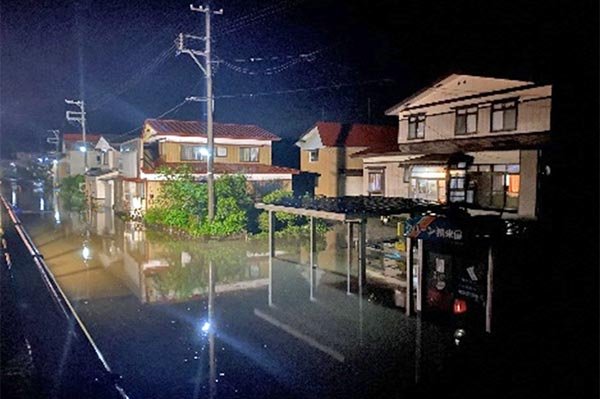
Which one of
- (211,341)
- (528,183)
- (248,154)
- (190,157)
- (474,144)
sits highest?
(474,144)

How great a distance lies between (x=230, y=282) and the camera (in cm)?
1503

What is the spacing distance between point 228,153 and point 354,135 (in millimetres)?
9604

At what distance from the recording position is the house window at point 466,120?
23203mm

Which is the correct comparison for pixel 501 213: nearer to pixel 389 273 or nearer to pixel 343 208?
pixel 389 273

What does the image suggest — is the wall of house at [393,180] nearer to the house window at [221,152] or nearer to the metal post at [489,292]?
the house window at [221,152]

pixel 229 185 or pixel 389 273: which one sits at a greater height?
pixel 229 185

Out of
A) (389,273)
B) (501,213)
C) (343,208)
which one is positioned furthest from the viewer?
(501,213)

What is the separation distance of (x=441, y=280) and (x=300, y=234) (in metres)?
12.9

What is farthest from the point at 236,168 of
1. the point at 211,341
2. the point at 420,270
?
the point at 211,341

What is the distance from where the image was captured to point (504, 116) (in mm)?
21734

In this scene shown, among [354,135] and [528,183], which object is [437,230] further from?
[354,135]

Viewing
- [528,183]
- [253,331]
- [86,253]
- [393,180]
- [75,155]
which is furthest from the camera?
[75,155]

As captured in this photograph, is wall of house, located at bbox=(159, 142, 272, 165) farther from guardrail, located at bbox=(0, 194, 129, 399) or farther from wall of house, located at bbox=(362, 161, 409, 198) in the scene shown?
guardrail, located at bbox=(0, 194, 129, 399)

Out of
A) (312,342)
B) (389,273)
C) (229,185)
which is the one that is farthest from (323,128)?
(312,342)
